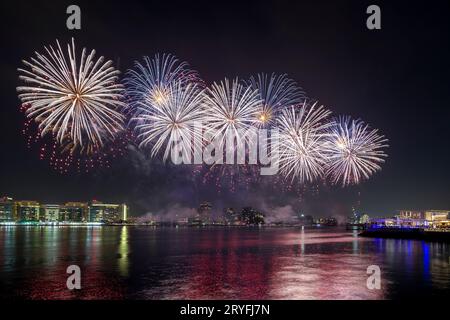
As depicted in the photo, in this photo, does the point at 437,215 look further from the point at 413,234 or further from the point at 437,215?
the point at 413,234

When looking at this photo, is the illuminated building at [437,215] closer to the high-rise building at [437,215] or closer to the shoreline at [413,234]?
the high-rise building at [437,215]

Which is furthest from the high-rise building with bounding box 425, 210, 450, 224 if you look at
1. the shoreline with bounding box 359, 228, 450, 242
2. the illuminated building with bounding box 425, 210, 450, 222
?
the shoreline with bounding box 359, 228, 450, 242

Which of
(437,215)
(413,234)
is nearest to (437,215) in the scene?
(437,215)

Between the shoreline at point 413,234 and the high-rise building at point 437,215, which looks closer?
the shoreline at point 413,234

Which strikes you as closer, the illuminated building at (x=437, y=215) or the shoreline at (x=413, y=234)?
the shoreline at (x=413, y=234)

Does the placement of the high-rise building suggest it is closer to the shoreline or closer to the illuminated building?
the illuminated building

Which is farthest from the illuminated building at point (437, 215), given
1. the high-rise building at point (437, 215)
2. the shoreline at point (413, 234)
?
the shoreline at point (413, 234)

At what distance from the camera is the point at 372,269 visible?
1591 inches

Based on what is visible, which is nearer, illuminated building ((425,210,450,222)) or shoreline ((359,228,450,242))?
shoreline ((359,228,450,242))
